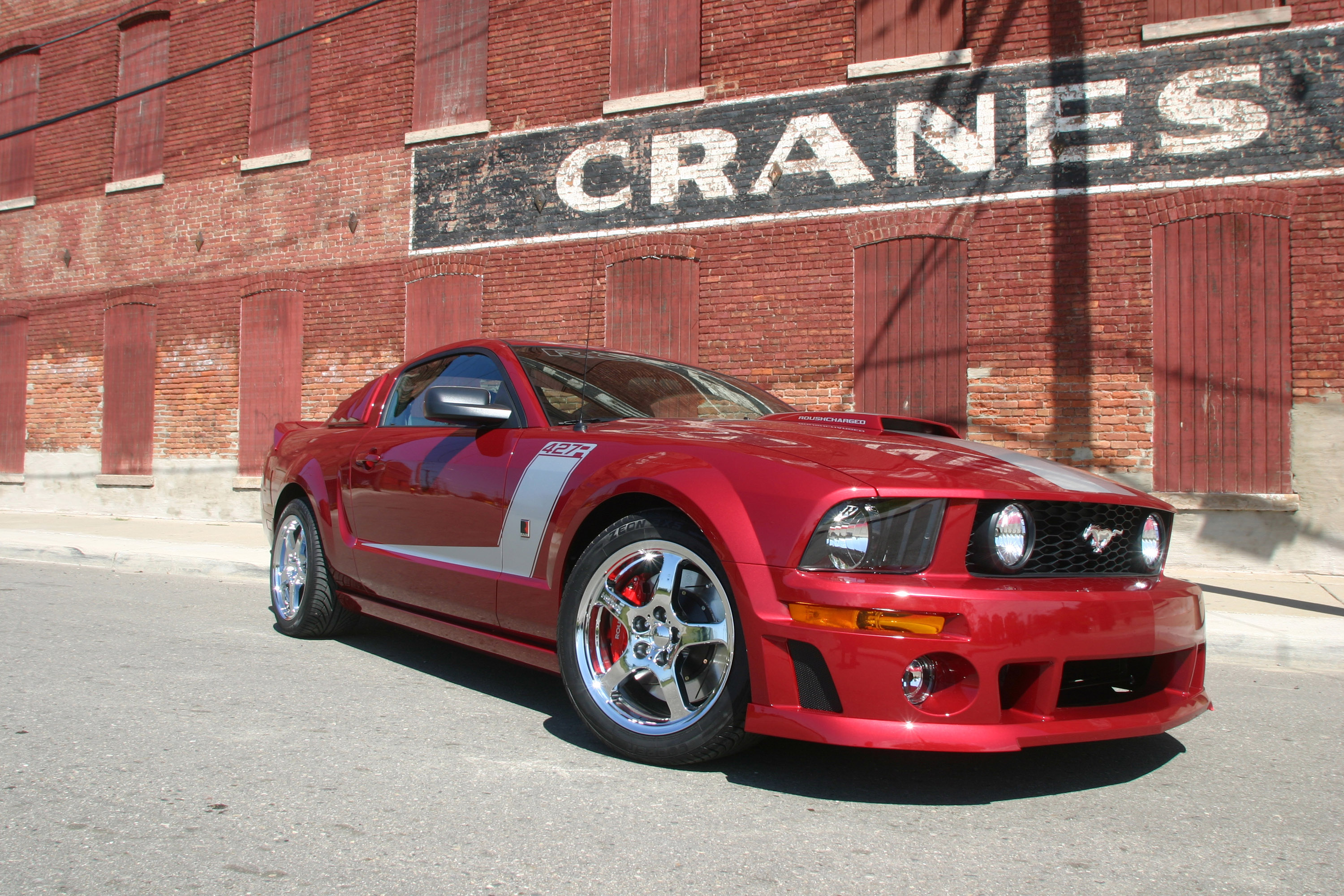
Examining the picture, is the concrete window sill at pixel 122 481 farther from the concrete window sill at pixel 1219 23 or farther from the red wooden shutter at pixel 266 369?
the concrete window sill at pixel 1219 23

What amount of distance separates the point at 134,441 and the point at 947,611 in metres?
14.2

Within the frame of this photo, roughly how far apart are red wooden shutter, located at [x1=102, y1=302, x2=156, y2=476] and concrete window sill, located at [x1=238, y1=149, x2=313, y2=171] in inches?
103

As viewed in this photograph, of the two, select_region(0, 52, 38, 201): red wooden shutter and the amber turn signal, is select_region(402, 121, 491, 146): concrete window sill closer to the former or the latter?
select_region(0, 52, 38, 201): red wooden shutter

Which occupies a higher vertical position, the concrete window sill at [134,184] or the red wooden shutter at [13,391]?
the concrete window sill at [134,184]

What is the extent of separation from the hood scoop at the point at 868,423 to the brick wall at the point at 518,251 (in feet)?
8.70

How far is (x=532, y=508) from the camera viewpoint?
127 inches

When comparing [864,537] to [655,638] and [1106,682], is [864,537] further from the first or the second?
[1106,682]

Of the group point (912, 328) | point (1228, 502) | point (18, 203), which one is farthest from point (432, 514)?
point (18, 203)

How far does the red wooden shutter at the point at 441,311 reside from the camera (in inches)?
452

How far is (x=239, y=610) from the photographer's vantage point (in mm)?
5855

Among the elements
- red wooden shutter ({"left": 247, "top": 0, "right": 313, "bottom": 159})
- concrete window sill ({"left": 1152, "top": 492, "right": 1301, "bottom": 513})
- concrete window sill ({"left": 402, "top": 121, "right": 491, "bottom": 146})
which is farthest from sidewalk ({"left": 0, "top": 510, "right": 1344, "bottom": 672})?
red wooden shutter ({"left": 247, "top": 0, "right": 313, "bottom": 159})

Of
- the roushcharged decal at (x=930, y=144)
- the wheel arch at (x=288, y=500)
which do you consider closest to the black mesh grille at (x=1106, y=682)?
the wheel arch at (x=288, y=500)

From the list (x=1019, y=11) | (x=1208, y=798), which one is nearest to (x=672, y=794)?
(x=1208, y=798)

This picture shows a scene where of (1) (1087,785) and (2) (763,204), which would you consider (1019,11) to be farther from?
(1) (1087,785)
